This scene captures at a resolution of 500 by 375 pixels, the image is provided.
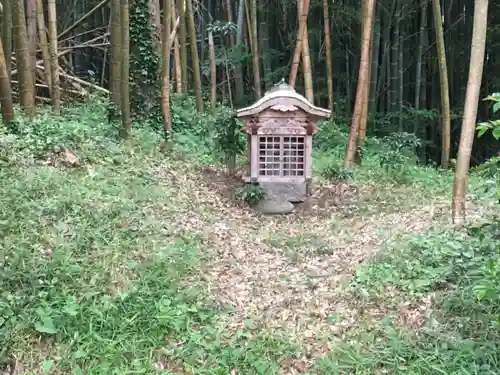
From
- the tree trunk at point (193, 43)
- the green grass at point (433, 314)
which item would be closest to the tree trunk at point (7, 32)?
the tree trunk at point (193, 43)

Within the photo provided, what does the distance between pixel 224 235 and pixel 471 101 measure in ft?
8.86

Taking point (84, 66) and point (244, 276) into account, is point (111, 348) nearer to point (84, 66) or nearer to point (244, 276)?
point (244, 276)

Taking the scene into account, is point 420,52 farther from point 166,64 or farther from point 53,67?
A: point 53,67

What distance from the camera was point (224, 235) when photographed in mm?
5449

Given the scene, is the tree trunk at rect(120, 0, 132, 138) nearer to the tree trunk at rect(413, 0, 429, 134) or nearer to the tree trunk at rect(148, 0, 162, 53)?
the tree trunk at rect(148, 0, 162, 53)

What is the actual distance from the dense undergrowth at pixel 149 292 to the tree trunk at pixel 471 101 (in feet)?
1.18

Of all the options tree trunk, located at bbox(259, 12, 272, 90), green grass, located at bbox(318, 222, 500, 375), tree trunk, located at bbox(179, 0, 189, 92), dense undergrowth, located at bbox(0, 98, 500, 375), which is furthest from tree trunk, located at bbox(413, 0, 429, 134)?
green grass, located at bbox(318, 222, 500, 375)

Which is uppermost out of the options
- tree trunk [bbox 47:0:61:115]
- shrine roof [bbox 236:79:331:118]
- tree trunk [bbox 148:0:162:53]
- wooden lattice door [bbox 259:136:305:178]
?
tree trunk [bbox 148:0:162:53]

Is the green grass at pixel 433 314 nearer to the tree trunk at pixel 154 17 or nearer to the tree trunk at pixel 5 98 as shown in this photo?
the tree trunk at pixel 5 98

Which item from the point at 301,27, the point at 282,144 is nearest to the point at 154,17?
the point at 301,27

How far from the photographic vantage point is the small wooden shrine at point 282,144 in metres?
7.04

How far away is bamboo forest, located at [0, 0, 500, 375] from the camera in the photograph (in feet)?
11.2

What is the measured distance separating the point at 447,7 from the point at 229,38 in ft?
19.1

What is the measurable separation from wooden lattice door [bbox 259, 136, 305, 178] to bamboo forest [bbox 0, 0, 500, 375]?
0.07 ft
